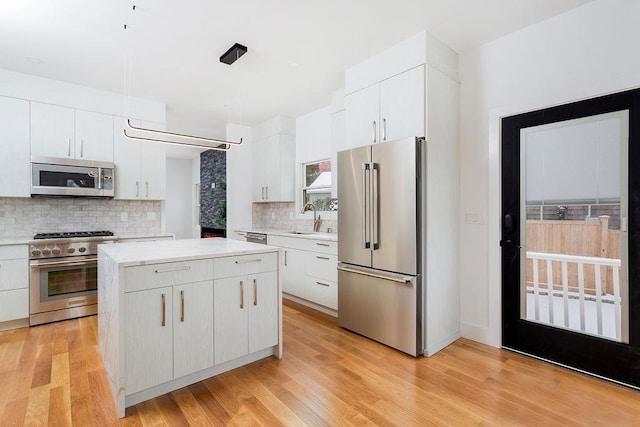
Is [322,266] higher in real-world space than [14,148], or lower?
lower

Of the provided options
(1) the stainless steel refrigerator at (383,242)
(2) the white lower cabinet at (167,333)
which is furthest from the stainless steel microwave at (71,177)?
(1) the stainless steel refrigerator at (383,242)

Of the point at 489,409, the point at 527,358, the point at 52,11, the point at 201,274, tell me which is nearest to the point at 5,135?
the point at 52,11

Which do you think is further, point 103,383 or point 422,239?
point 422,239

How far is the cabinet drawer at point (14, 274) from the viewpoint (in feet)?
10.6

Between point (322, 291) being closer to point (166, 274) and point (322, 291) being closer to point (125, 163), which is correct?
point (166, 274)

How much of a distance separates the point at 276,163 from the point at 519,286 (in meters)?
3.69

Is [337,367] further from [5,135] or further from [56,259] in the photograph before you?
[5,135]

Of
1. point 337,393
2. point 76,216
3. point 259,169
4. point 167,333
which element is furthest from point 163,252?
point 259,169

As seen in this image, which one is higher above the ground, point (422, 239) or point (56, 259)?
point (422, 239)

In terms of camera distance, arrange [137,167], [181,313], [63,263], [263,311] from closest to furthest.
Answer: [181,313], [263,311], [63,263], [137,167]

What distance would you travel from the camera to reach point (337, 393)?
2131mm

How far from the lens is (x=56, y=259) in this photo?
3459 mm

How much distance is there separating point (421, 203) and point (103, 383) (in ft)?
8.94

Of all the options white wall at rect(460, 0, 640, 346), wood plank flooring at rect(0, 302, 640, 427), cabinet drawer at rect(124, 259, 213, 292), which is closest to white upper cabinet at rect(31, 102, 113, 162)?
wood plank flooring at rect(0, 302, 640, 427)
